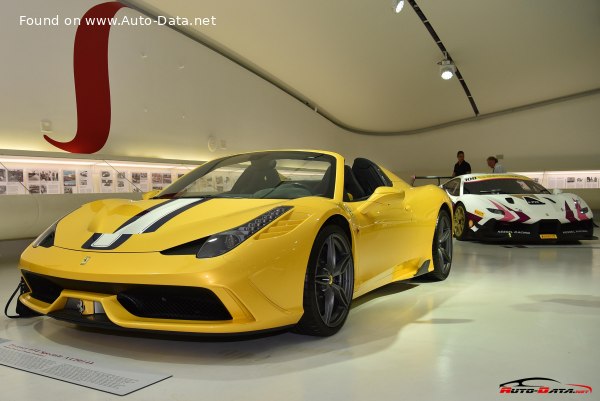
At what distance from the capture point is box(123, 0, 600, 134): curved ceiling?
787 cm

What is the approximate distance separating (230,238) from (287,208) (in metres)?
0.39

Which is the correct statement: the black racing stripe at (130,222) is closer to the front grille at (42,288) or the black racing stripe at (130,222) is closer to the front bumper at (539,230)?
the front grille at (42,288)

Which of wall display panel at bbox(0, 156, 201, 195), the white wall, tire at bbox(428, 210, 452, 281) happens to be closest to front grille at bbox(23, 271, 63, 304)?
tire at bbox(428, 210, 452, 281)

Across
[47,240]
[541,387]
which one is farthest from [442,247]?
[47,240]

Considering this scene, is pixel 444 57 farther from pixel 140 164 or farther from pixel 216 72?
pixel 140 164

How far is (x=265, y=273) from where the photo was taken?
221cm

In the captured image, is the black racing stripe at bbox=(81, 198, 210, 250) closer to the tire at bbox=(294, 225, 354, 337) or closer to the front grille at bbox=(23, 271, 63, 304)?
the front grille at bbox=(23, 271, 63, 304)

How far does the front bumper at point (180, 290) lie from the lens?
2090 millimetres

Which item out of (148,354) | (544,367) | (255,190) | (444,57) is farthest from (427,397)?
(444,57)

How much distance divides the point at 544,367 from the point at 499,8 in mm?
7044

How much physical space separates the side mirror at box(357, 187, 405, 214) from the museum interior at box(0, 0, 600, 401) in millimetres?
19

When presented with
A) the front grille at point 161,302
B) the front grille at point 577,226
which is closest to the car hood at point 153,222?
the front grille at point 161,302

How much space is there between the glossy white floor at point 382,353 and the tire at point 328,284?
97 mm

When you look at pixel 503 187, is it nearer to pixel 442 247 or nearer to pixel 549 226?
pixel 549 226
